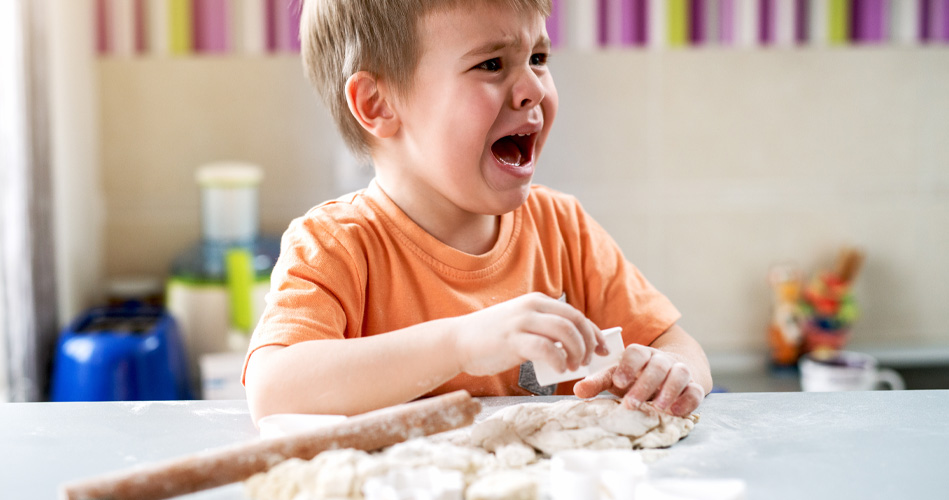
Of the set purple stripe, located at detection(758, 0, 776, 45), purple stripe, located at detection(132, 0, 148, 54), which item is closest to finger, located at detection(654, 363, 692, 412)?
purple stripe, located at detection(758, 0, 776, 45)

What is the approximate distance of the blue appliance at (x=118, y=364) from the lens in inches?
70.5

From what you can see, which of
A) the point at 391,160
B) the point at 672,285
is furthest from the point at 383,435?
the point at 672,285

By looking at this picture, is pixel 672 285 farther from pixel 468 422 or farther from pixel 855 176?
pixel 468 422

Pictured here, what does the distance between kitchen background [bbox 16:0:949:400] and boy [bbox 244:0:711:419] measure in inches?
51.2

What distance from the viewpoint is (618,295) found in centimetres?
108

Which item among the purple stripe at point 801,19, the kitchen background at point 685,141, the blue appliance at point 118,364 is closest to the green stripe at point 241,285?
the blue appliance at point 118,364

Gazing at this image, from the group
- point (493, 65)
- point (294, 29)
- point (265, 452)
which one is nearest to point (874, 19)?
point (294, 29)

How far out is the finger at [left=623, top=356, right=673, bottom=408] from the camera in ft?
2.34

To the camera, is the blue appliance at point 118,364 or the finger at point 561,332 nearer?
the finger at point 561,332

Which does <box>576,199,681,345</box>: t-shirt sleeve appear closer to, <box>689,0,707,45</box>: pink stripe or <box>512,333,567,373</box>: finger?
<box>512,333,567,373</box>: finger

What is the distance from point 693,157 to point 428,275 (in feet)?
5.30

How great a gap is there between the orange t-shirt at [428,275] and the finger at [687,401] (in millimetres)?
279

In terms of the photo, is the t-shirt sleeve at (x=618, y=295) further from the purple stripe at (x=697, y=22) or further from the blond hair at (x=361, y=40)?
the purple stripe at (x=697, y=22)

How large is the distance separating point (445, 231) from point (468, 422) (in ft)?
1.46
